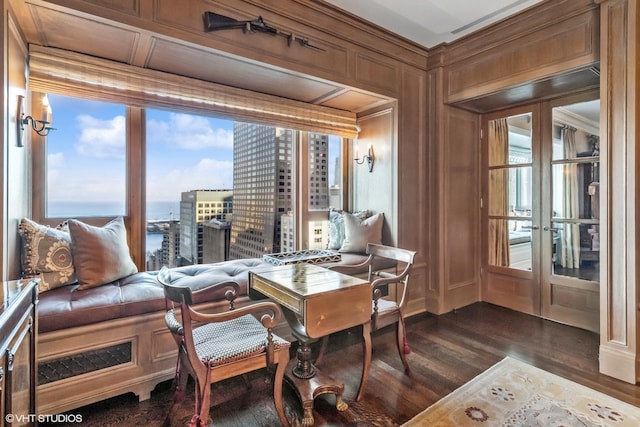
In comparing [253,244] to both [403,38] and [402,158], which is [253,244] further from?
[403,38]

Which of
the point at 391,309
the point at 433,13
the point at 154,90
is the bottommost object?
the point at 391,309

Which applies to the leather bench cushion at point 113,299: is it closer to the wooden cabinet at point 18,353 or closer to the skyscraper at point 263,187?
the wooden cabinet at point 18,353

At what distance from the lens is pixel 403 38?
3156mm

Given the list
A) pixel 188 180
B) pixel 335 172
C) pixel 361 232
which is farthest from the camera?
pixel 335 172

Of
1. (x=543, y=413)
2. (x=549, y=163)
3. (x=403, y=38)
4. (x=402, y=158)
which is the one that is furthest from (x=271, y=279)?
(x=549, y=163)

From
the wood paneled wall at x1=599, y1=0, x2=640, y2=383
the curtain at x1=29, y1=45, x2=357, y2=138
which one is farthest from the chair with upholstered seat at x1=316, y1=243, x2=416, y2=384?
the curtain at x1=29, y1=45, x2=357, y2=138

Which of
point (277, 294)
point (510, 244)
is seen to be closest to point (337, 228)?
point (277, 294)

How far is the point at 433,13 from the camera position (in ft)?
8.97

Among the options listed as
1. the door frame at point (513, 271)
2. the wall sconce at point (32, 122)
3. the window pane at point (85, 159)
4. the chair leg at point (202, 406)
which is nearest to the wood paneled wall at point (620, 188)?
the door frame at point (513, 271)

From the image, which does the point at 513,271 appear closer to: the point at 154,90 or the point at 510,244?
the point at 510,244

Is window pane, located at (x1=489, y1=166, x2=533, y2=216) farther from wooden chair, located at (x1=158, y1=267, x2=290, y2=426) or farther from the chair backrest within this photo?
wooden chair, located at (x1=158, y1=267, x2=290, y2=426)

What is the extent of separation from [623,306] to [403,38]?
9.33 ft

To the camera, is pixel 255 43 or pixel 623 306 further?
pixel 255 43

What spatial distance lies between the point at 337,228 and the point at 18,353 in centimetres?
269
